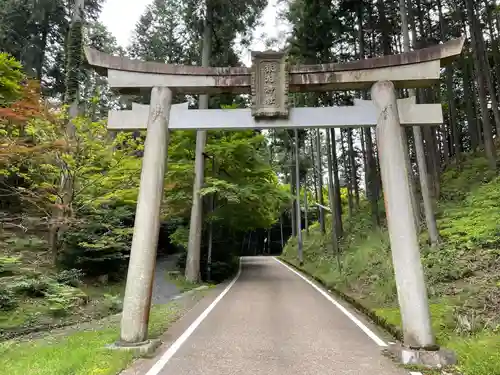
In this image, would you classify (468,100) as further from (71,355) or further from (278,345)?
(71,355)

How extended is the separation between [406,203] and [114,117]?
4982 millimetres

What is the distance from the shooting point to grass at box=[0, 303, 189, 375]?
15.3 ft

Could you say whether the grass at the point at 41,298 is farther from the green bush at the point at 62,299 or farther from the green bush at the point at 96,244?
the green bush at the point at 96,244

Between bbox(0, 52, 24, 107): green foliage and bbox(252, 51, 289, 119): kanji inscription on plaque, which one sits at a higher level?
bbox(0, 52, 24, 107): green foliage

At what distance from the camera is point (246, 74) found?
6426 millimetres

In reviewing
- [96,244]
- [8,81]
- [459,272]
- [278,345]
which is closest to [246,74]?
[278,345]

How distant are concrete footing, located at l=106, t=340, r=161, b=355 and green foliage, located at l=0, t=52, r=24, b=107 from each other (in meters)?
8.48

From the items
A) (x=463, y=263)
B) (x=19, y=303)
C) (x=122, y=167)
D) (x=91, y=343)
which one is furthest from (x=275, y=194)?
(x=91, y=343)

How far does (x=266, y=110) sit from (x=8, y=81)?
8.23m

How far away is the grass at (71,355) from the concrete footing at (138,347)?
131mm

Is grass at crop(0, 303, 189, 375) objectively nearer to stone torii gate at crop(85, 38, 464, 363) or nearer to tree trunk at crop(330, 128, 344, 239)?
stone torii gate at crop(85, 38, 464, 363)

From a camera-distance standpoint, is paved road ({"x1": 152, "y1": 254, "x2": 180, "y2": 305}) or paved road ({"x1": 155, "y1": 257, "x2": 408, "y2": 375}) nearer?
paved road ({"x1": 155, "y1": 257, "x2": 408, "y2": 375})

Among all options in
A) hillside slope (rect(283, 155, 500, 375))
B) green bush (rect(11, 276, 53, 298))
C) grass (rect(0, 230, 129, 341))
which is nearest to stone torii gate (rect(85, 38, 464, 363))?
hillside slope (rect(283, 155, 500, 375))

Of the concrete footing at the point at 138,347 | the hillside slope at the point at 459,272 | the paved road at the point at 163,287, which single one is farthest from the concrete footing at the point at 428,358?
the paved road at the point at 163,287
